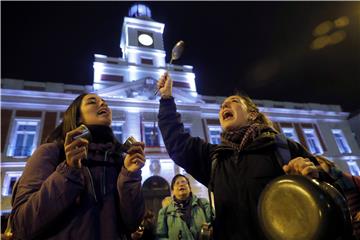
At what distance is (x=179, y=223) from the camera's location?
3.49 m

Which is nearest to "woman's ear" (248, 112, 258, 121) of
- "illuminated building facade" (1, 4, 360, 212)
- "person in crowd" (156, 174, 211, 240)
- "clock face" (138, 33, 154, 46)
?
"person in crowd" (156, 174, 211, 240)

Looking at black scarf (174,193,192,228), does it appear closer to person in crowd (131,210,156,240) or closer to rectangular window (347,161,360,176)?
person in crowd (131,210,156,240)

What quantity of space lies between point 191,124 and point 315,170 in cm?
1528

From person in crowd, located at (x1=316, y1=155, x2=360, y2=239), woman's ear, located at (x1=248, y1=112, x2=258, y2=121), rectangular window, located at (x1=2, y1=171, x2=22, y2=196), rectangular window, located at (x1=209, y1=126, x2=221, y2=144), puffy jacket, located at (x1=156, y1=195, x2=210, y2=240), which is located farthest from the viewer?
rectangular window, located at (x1=209, y1=126, x2=221, y2=144)

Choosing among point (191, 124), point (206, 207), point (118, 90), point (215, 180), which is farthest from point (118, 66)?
point (215, 180)

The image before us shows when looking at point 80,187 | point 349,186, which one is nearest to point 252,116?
point 349,186

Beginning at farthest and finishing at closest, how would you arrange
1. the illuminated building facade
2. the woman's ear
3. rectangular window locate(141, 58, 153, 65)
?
rectangular window locate(141, 58, 153, 65) → the illuminated building facade → the woman's ear

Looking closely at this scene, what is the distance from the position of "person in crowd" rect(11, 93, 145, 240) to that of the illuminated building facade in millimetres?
A: 10913

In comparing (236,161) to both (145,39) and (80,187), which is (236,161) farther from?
(145,39)

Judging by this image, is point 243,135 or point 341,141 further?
point 341,141

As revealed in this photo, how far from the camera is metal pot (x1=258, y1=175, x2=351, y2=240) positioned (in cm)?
125

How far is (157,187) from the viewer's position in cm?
1385

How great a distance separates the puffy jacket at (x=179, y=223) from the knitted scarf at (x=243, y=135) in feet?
6.38

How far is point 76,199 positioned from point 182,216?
8.06ft
